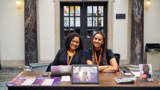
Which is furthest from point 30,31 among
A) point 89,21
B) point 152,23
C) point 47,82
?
point 47,82

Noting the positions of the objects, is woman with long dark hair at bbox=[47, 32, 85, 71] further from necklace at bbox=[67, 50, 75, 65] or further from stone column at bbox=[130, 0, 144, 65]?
stone column at bbox=[130, 0, 144, 65]

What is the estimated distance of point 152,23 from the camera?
6.65 metres

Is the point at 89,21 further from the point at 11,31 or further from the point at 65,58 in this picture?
the point at 65,58

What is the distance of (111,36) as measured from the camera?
6.66 m

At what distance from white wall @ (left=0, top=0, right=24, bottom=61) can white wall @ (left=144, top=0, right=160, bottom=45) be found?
3.76 m

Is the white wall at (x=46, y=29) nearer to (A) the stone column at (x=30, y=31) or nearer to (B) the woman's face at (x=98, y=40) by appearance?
(A) the stone column at (x=30, y=31)

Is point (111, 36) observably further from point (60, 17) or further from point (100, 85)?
point (100, 85)

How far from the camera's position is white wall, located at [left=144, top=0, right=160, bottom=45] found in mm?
6621

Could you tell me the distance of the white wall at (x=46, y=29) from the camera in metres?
6.55

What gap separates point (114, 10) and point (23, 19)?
9.01ft

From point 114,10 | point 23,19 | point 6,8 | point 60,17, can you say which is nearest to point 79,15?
point 60,17

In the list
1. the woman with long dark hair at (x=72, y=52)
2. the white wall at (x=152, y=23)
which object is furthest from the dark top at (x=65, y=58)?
the white wall at (x=152, y=23)

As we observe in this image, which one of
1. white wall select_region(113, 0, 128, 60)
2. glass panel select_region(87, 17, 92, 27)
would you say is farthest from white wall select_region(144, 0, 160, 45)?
glass panel select_region(87, 17, 92, 27)

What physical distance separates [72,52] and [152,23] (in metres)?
4.30
